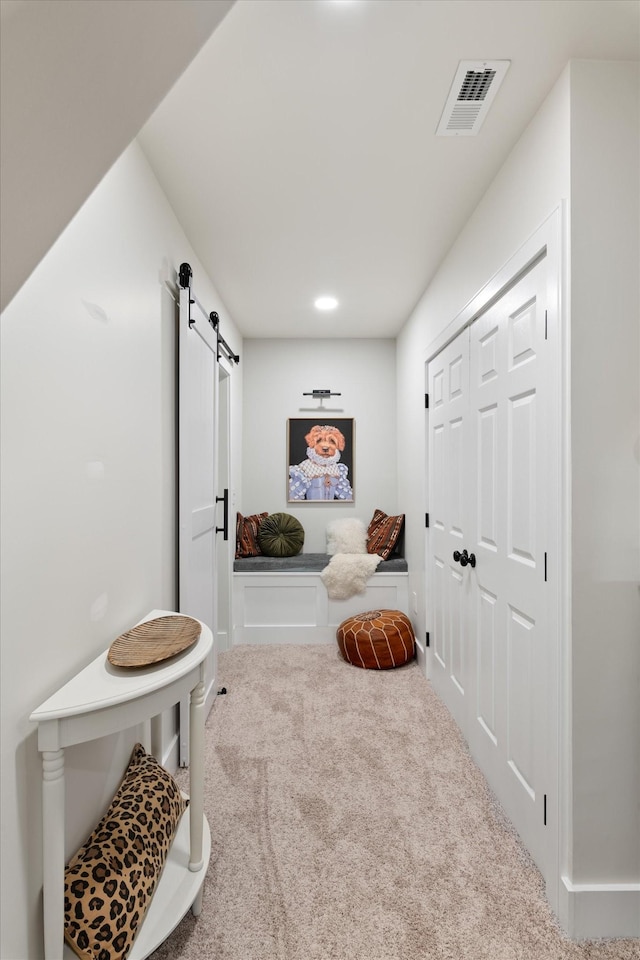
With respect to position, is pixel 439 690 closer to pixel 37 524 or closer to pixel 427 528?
pixel 427 528

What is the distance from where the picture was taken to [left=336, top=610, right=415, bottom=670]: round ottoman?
3326 mm

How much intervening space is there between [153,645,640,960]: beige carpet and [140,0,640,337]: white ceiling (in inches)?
98.1

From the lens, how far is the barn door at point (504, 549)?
160 centimetres

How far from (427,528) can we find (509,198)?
1.95 metres

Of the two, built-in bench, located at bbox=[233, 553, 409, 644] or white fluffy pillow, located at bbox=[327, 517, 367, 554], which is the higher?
white fluffy pillow, located at bbox=[327, 517, 367, 554]

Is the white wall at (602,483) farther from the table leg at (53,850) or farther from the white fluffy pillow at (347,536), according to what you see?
the white fluffy pillow at (347,536)

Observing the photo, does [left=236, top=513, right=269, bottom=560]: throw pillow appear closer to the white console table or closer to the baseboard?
the baseboard

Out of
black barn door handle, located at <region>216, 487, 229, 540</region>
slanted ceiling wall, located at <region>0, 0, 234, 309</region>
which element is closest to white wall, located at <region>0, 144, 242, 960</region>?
slanted ceiling wall, located at <region>0, 0, 234, 309</region>

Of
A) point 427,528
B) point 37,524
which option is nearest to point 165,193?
point 37,524

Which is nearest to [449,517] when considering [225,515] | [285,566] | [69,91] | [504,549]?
[504,549]

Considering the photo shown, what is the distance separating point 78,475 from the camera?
4.47ft

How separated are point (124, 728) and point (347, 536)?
317 cm

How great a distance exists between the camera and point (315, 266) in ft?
9.51

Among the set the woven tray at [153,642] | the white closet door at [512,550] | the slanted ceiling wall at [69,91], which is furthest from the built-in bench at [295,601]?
the slanted ceiling wall at [69,91]
